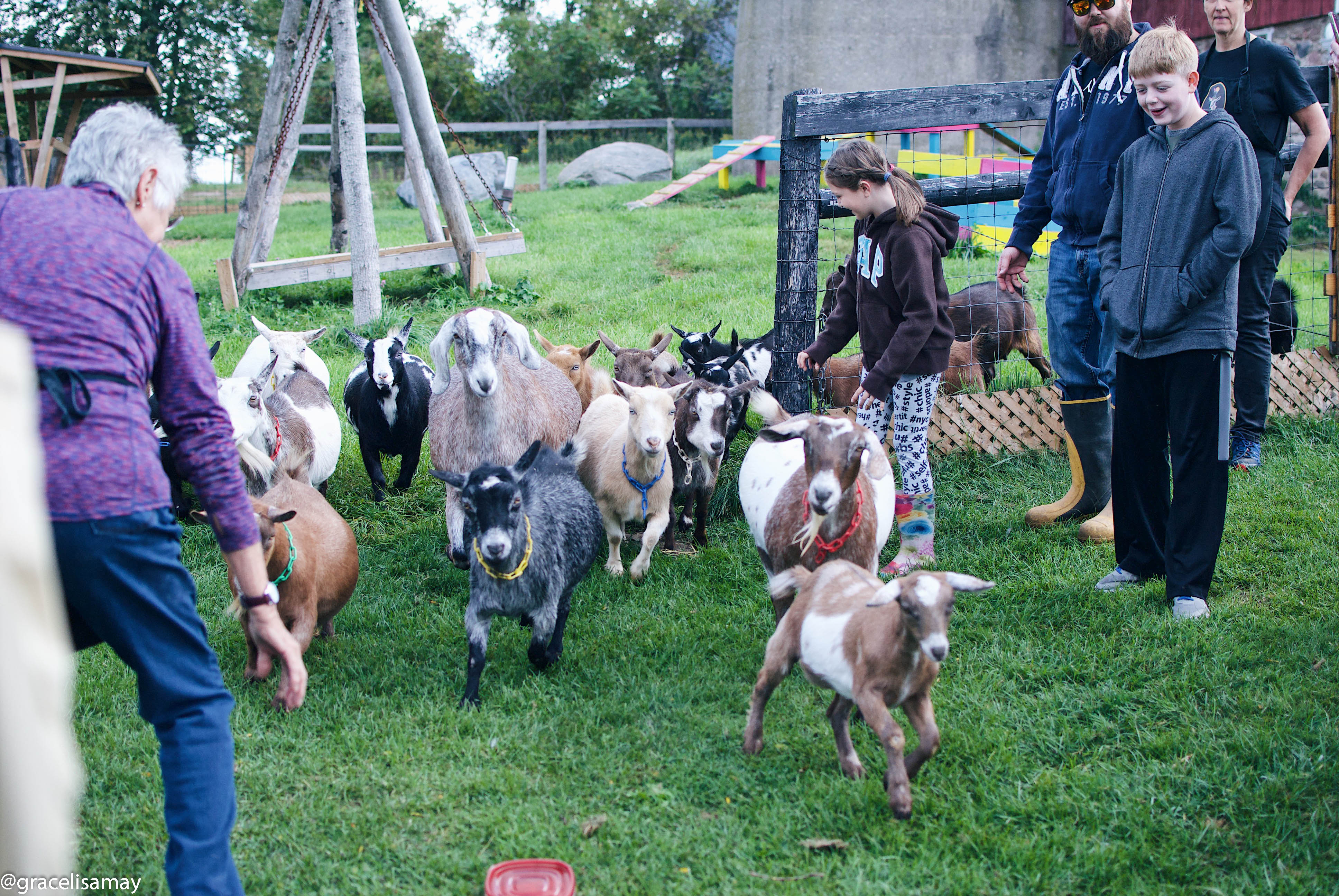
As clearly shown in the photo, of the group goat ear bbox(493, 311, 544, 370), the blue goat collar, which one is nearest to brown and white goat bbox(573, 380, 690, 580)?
the blue goat collar

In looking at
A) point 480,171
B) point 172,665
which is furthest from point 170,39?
point 172,665

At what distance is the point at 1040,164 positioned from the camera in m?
5.15

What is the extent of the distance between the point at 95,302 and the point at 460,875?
73.7 inches

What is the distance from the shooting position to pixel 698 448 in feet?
17.6

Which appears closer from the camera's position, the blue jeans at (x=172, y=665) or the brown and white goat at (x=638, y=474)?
the blue jeans at (x=172, y=665)

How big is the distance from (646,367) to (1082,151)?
114 inches

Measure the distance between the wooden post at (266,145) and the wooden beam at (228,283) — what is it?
4cm

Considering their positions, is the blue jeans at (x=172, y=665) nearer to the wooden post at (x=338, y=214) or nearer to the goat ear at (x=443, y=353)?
the goat ear at (x=443, y=353)

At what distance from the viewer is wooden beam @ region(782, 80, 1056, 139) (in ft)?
18.3

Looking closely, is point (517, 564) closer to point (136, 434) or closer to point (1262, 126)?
point (136, 434)

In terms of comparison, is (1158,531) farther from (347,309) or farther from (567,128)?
(567,128)

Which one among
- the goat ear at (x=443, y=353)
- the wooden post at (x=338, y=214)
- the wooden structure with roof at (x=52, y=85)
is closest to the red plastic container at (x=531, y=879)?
the goat ear at (x=443, y=353)

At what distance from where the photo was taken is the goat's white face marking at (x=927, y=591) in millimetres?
2887

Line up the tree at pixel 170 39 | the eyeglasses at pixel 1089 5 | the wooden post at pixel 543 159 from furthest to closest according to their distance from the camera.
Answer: the tree at pixel 170 39 < the wooden post at pixel 543 159 < the eyeglasses at pixel 1089 5
